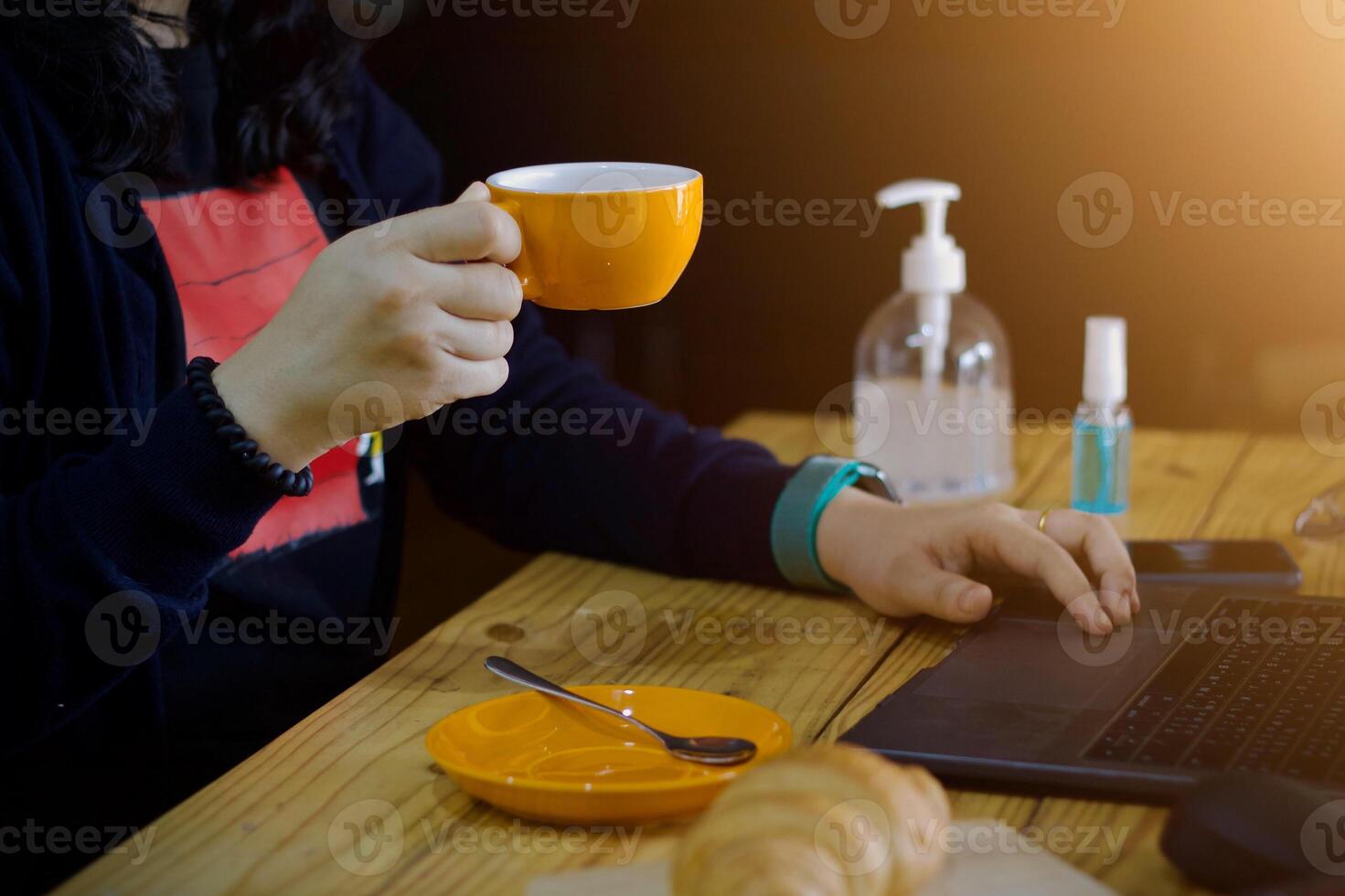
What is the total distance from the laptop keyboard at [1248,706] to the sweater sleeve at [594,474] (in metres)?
0.32

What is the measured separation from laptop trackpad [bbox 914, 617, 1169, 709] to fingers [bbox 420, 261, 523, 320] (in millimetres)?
308

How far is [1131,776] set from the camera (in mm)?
617

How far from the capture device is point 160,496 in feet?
2.33

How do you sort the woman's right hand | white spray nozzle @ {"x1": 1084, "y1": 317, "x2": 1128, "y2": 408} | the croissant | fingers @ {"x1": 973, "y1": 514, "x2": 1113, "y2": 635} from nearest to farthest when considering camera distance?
the croissant, the woman's right hand, fingers @ {"x1": 973, "y1": 514, "x2": 1113, "y2": 635}, white spray nozzle @ {"x1": 1084, "y1": 317, "x2": 1128, "y2": 408}

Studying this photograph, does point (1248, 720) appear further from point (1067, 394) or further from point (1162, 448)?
point (1067, 394)

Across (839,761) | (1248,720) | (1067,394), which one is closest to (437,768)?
(839,761)

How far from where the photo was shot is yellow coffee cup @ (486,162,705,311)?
692 millimetres

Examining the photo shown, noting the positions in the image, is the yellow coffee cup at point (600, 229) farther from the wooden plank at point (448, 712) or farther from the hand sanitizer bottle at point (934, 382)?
the hand sanitizer bottle at point (934, 382)

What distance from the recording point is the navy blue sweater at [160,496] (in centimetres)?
72

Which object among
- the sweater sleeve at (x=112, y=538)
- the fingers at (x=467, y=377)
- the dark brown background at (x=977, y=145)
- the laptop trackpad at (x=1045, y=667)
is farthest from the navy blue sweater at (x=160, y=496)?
the dark brown background at (x=977, y=145)

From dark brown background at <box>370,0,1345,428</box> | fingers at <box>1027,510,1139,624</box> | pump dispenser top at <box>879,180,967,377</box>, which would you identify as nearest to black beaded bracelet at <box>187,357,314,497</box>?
fingers at <box>1027,510,1139,624</box>

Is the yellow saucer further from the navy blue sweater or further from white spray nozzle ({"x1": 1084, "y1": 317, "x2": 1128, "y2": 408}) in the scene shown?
white spray nozzle ({"x1": 1084, "y1": 317, "x2": 1128, "y2": 408})

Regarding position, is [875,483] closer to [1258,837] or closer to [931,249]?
[931,249]

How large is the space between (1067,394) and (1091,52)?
48cm
